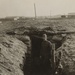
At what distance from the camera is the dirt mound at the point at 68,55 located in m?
5.98

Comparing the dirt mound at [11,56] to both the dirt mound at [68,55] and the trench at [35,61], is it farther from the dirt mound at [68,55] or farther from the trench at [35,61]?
the dirt mound at [68,55]

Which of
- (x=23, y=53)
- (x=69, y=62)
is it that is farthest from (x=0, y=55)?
(x=69, y=62)

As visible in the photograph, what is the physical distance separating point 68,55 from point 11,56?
5.50ft

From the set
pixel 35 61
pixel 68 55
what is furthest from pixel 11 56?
pixel 35 61

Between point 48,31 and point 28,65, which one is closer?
point 28,65

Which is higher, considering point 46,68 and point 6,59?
point 6,59

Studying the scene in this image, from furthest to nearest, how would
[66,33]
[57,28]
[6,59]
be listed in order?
[57,28] → [66,33] → [6,59]

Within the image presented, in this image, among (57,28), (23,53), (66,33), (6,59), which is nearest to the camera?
(6,59)

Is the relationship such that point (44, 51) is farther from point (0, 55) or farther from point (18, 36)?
point (0, 55)

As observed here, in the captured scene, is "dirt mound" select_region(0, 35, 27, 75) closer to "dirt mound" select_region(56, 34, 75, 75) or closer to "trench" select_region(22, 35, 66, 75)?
"trench" select_region(22, 35, 66, 75)

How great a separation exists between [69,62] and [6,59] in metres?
1.74

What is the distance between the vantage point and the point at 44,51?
7.81 meters

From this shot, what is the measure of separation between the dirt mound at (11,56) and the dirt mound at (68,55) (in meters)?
1.25

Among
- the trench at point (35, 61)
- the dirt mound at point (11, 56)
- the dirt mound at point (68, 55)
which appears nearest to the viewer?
the dirt mound at point (11, 56)
